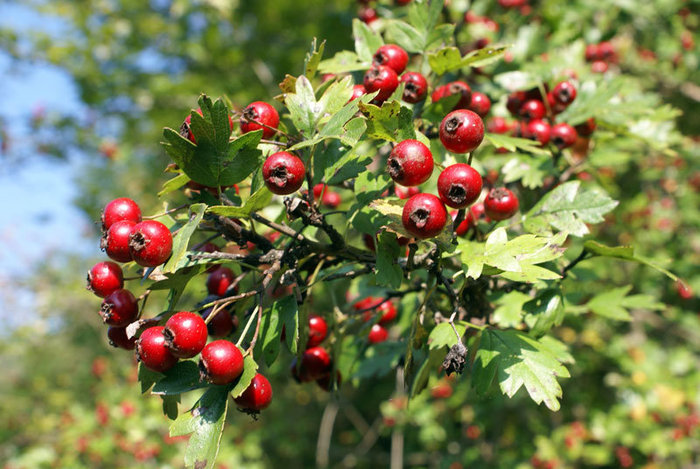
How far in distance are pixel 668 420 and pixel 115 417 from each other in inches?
192

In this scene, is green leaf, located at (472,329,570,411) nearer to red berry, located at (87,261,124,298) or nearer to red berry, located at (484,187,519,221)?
red berry, located at (484,187,519,221)

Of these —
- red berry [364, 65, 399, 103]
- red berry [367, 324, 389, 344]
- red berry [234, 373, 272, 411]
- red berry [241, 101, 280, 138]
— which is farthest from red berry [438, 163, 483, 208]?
red berry [367, 324, 389, 344]

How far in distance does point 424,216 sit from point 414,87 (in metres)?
0.43

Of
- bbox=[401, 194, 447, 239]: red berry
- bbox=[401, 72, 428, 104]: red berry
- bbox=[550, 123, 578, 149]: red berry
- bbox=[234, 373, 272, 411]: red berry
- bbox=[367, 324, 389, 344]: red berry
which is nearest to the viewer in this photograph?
bbox=[401, 194, 447, 239]: red berry

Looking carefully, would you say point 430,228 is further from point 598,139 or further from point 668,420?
point 668,420

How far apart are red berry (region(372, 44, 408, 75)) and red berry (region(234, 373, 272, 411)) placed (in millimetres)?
801

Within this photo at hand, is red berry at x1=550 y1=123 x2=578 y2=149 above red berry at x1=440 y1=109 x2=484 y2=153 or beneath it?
beneath

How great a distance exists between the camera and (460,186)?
92cm

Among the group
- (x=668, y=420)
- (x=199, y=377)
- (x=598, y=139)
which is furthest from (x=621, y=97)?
(x=668, y=420)

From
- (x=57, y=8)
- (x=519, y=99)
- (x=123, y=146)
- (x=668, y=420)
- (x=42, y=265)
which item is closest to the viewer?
(x=519, y=99)

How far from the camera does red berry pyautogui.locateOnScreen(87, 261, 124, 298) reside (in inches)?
41.3

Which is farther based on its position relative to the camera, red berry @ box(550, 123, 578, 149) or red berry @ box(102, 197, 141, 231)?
red berry @ box(550, 123, 578, 149)

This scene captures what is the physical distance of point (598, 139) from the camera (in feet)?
5.63

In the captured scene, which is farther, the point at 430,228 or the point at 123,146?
the point at 123,146
